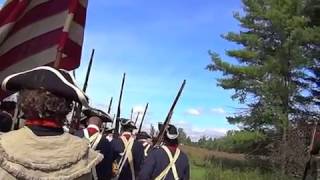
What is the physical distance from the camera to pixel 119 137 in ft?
44.4

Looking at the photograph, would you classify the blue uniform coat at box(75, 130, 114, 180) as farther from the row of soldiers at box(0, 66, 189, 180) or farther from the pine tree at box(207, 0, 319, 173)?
the pine tree at box(207, 0, 319, 173)

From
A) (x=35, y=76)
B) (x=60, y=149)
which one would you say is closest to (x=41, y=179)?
(x=60, y=149)

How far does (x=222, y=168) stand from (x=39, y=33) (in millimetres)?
33695

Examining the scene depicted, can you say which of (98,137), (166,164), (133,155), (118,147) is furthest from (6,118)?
(133,155)

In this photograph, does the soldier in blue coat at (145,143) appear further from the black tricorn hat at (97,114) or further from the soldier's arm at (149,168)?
the soldier's arm at (149,168)

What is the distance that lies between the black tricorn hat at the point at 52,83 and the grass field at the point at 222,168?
2588 cm

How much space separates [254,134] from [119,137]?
3274 centimetres

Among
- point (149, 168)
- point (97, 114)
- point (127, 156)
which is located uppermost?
point (97, 114)

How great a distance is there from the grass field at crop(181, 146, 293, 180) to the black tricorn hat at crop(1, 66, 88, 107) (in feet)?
84.9

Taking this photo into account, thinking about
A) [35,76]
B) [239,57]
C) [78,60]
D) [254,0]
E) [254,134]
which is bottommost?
[35,76]

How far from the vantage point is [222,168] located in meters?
39.9

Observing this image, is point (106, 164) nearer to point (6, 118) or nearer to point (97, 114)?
point (97, 114)

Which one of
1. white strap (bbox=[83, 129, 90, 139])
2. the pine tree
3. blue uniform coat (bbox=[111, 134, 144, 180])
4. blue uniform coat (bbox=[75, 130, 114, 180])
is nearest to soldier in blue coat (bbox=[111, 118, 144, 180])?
blue uniform coat (bbox=[111, 134, 144, 180])

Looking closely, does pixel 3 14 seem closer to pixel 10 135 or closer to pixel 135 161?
pixel 10 135
